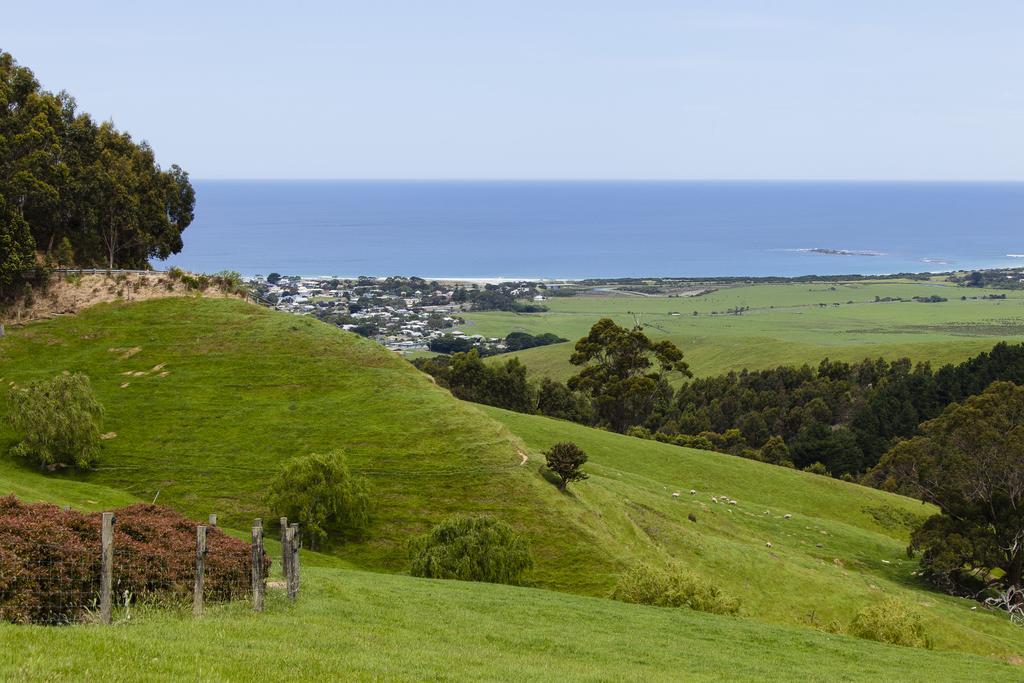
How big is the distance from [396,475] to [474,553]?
1272cm

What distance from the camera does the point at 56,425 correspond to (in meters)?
48.9

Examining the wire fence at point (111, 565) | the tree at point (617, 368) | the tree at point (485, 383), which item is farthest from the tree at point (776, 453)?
the wire fence at point (111, 565)

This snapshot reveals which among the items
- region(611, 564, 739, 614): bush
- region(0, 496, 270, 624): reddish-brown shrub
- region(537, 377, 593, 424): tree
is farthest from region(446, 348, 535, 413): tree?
region(0, 496, 270, 624): reddish-brown shrub

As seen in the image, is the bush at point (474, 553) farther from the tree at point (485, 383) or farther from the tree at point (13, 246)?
the tree at point (485, 383)

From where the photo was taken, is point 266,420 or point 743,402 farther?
point 743,402

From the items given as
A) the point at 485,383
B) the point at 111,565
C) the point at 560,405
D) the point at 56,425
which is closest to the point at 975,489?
the point at 485,383

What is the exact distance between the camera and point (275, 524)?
4628 centimetres

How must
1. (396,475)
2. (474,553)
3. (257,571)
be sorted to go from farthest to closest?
(396,475), (474,553), (257,571)

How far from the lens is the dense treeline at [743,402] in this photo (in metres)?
108

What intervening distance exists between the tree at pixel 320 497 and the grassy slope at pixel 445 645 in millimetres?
10268

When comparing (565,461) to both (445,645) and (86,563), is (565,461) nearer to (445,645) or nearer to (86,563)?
(445,645)

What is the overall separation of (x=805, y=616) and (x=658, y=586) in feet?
45.5

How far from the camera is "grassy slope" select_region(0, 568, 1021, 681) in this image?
48.8 feet

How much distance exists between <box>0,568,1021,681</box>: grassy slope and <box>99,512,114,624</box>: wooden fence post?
0.64m
